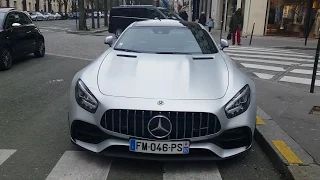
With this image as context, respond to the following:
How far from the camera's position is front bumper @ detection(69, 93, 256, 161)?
3.24 meters

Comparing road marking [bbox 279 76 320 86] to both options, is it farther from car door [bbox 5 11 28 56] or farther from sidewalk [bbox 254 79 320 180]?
car door [bbox 5 11 28 56]

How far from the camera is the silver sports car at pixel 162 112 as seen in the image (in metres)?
3.22

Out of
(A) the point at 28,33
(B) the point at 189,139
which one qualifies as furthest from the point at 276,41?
(B) the point at 189,139

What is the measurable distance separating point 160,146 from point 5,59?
7.33 meters

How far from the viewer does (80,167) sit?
3516mm

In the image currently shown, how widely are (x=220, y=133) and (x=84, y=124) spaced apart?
4.73 ft

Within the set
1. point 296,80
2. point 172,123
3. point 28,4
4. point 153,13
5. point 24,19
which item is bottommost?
point 296,80

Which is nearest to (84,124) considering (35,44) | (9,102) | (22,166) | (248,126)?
(22,166)

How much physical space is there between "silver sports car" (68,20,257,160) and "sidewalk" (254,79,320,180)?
617 mm

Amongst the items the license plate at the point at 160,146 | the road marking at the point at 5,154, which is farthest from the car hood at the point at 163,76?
the road marking at the point at 5,154

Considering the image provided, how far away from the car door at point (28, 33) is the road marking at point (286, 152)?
8.71m

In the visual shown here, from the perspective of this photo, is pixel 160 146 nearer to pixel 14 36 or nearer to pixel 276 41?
pixel 14 36

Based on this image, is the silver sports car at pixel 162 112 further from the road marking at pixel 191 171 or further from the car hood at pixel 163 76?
the road marking at pixel 191 171

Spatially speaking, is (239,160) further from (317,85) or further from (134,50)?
(317,85)
